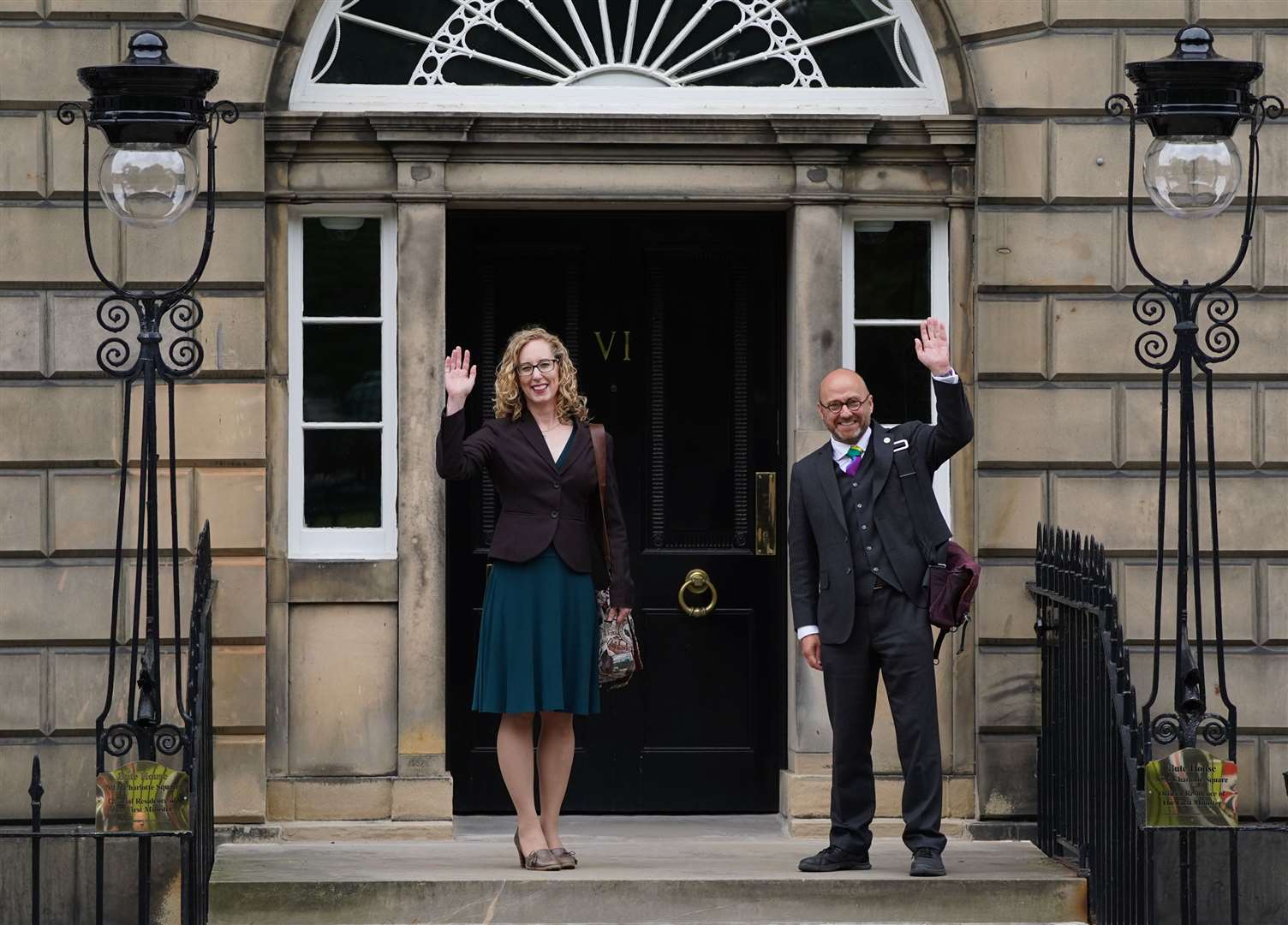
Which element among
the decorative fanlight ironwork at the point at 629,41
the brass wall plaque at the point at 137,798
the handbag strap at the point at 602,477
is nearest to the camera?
the brass wall plaque at the point at 137,798

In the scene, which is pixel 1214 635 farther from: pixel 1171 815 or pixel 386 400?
pixel 386 400

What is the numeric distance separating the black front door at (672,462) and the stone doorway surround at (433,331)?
1.20 feet

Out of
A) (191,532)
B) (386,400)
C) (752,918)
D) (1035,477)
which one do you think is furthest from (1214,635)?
(191,532)

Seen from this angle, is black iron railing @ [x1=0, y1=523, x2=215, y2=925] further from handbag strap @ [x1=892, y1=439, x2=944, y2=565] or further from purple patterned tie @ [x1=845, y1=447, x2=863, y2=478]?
handbag strap @ [x1=892, y1=439, x2=944, y2=565]

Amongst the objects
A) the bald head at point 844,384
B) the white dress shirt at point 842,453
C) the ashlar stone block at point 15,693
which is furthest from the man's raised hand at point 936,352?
the ashlar stone block at point 15,693

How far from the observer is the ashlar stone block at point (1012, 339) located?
29.6ft

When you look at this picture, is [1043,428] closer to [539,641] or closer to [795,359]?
[795,359]

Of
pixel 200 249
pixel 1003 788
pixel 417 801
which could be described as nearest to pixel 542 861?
pixel 417 801

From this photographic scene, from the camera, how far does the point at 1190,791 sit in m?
7.23

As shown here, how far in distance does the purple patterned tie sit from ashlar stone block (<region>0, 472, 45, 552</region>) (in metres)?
3.50

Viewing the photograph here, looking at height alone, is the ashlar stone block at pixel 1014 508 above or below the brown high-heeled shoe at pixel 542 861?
above

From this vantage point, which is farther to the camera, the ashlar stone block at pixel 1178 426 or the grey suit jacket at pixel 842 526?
the ashlar stone block at pixel 1178 426

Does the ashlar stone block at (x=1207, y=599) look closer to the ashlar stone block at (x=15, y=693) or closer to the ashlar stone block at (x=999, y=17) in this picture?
the ashlar stone block at (x=999, y=17)

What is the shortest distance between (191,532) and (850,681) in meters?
2.99
